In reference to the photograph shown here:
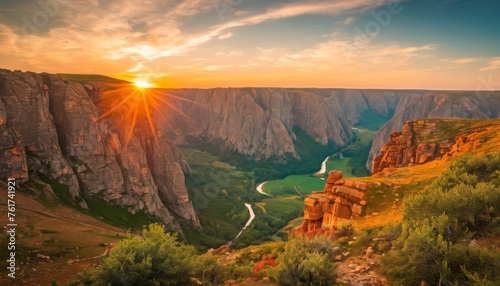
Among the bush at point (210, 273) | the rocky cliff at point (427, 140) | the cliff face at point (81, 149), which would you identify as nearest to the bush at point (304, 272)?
the bush at point (210, 273)

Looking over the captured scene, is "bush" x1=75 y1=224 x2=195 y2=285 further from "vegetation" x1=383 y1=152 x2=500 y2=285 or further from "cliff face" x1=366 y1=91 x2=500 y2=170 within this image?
"cliff face" x1=366 y1=91 x2=500 y2=170

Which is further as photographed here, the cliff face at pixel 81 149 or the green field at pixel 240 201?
the green field at pixel 240 201

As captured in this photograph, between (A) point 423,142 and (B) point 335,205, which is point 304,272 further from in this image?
(A) point 423,142

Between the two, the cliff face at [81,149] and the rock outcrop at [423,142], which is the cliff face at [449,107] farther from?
the cliff face at [81,149]

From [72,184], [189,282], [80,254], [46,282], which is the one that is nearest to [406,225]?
[189,282]

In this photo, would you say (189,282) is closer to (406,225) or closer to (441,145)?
(406,225)

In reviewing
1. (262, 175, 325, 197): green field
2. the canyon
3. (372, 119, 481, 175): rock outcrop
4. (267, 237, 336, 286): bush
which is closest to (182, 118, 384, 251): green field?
(262, 175, 325, 197): green field
